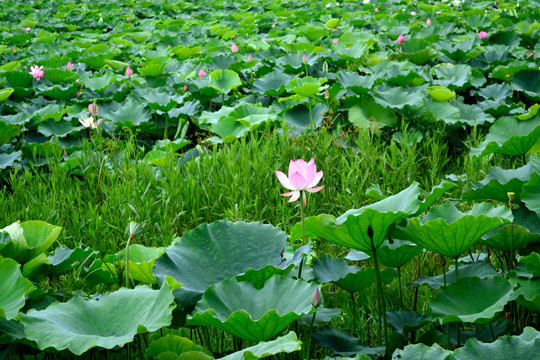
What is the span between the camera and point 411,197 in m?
1.60

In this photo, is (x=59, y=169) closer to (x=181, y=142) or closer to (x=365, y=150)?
(x=181, y=142)

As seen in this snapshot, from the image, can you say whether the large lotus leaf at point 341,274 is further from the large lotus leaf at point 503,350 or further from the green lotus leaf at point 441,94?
the green lotus leaf at point 441,94

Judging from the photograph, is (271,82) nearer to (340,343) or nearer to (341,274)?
(341,274)

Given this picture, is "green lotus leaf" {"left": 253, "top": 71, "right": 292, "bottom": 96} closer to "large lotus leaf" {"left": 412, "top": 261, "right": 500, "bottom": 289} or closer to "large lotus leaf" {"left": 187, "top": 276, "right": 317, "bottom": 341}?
"large lotus leaf" {"left": 412, "top": 261, "right": 500, "bottom": 289}

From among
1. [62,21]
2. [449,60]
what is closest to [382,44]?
[449,60]

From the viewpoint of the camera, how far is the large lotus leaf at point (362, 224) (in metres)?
1.44

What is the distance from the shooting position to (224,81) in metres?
4.35

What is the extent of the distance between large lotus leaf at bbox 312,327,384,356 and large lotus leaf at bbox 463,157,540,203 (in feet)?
2.14

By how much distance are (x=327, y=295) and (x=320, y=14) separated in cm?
667

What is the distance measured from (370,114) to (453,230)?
7.18ft

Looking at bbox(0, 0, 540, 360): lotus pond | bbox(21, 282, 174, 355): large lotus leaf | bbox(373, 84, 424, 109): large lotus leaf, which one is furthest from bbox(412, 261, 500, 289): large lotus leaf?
bbox(373, 84, 424, 109): large lotus leaf

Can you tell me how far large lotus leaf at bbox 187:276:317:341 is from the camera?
1.30 m

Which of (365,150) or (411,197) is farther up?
(411,197)

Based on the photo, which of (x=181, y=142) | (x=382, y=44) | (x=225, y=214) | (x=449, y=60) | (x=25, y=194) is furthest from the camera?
(x=382, y=44)
